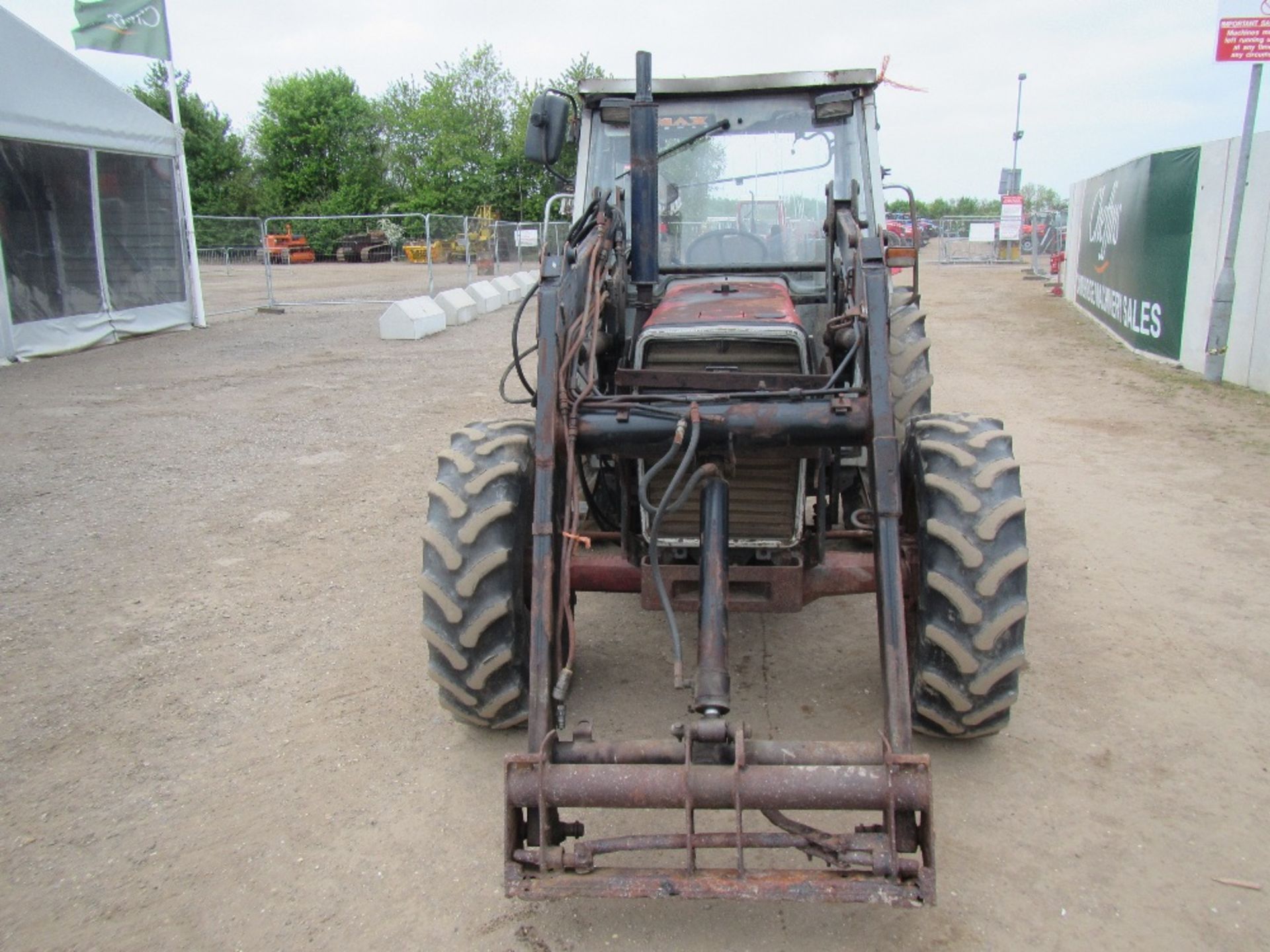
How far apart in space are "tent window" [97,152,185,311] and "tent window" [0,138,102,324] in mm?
425

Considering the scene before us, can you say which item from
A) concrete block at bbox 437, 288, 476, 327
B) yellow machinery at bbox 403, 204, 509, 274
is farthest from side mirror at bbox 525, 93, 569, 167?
yellow machinery at bbox 403, 204, 509, 274

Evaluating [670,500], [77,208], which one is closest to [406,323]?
[77,208]

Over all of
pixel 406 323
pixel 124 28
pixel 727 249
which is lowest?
pixel 406 323

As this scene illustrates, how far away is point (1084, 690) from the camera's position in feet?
13.2

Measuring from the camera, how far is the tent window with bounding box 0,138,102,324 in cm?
1256

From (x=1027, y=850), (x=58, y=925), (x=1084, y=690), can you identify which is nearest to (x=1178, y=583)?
(x=1084, y=690)

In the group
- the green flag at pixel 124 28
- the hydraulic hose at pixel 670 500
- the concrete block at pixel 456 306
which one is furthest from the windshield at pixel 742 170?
the green flag at pixel 124 28

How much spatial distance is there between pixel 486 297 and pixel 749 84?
50.6ft

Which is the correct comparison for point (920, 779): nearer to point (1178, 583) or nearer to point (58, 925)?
point (58, 925)

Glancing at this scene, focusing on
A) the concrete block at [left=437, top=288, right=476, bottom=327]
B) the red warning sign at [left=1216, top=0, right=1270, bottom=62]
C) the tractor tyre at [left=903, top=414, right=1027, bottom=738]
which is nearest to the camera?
the tractor tyre at [left=903, top=414, right=1027, bottom=738]

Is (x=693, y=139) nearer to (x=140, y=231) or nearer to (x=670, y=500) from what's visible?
(x=670, y=500)

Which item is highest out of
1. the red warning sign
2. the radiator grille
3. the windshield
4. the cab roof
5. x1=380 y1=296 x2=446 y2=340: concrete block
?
the red warning sign

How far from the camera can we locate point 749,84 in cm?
495

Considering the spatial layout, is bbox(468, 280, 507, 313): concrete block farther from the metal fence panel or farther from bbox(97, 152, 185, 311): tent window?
bbox(97, 152, 185, 311): tent window
